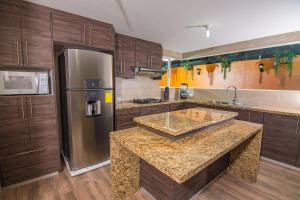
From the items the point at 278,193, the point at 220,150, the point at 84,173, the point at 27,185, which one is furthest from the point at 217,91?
the point at 27,185

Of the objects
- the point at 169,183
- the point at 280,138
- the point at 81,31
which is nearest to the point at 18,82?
the point at 81,31

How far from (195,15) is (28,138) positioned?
9.09 ft

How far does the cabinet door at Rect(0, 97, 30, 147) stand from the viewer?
1725 mm

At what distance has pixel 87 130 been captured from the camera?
7.24ft

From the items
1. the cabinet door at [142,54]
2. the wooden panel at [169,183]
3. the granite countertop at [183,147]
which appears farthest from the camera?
the cabinet door at [142,54]

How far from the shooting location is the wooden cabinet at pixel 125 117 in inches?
105

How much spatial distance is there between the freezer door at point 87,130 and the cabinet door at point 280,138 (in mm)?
2699

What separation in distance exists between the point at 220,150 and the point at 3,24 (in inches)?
101

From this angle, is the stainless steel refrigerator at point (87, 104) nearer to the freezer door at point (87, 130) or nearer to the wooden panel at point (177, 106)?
the freezer door at point (87, 130)

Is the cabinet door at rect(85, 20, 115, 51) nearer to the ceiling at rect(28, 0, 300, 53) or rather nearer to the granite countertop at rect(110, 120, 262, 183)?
the ceiling at rect(28, 0, 300, 53)

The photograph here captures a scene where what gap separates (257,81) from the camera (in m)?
3.22

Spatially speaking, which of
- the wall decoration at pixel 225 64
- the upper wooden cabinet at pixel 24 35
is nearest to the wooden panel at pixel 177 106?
the wall decoration at pixel 225 64

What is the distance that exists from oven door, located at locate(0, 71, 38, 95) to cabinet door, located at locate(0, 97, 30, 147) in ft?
0.39

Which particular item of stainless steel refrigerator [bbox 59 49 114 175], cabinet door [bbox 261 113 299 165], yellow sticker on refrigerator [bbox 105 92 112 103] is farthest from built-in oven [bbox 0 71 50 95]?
cabinet door [bbox 261 113 299 165]
